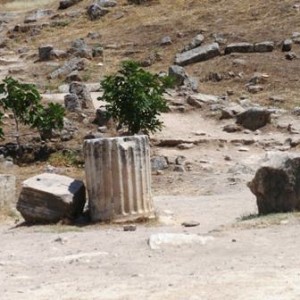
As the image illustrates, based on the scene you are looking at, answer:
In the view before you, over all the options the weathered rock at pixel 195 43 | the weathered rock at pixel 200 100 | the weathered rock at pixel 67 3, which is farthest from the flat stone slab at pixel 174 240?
the weathered rock at pixel 67 3

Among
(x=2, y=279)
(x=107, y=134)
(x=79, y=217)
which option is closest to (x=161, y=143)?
(x=107, y=134)

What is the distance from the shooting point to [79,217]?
10.4m

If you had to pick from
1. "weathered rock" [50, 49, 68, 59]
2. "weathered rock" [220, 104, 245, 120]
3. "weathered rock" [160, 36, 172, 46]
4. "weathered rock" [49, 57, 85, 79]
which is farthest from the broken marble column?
"weathered rock" [50, 49, 68, 59]

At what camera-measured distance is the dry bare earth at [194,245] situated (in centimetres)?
623

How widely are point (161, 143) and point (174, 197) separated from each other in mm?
3748

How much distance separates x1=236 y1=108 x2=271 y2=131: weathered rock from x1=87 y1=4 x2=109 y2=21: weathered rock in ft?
41.5

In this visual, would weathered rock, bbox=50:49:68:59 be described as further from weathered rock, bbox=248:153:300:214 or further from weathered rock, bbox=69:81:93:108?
weathered rock, bbox=248:153:300:214

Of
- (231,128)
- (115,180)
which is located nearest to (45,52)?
(231,128)

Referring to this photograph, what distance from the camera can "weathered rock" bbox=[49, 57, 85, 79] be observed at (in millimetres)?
22891

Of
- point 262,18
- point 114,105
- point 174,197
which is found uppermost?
point 262,18

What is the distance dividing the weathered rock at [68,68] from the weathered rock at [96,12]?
20.7 feet

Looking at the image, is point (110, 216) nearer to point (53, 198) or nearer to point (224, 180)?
point (53, 198)

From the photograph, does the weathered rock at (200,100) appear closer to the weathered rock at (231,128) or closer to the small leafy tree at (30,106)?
the weathered rock at (231,128)

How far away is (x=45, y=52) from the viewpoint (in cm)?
2517
